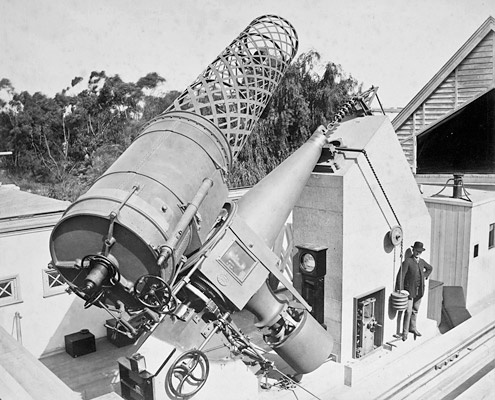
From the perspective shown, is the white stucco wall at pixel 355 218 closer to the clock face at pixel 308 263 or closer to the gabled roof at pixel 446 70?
the clock face at pixel 308 263

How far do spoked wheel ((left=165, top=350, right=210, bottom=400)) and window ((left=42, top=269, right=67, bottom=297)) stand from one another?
4589mm

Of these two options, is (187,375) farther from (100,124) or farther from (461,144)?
(100,124)

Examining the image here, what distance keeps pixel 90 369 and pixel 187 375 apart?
4.06 metres

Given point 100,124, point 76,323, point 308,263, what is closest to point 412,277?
point 308,263

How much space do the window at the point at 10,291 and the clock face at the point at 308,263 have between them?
5040 mm

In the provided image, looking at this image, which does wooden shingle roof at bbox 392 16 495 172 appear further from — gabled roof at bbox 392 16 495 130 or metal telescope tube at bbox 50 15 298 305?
metal telescope tube at bbox 50 15 298 305

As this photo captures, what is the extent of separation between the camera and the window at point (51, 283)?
9273 mm

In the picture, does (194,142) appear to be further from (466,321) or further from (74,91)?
(74,91)

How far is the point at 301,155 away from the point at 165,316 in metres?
2.86

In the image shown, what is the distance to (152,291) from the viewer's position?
444 cm

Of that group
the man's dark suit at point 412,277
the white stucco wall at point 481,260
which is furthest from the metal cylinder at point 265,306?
the white stucco wall at point 481,260

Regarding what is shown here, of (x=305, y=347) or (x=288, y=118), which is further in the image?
(x=288, y=118)

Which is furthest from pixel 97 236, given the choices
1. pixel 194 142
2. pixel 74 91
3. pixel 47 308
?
pixel 74 91

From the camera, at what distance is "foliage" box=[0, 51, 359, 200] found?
24.8m
